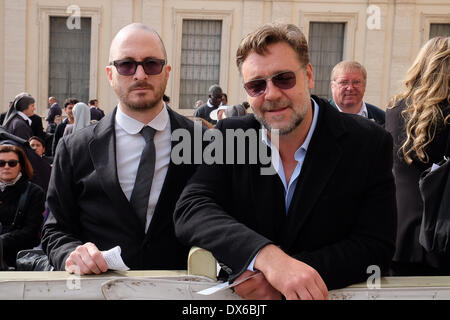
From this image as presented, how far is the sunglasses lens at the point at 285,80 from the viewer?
1.91m

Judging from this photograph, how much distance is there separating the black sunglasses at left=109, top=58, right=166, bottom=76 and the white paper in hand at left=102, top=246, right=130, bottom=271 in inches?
37.5

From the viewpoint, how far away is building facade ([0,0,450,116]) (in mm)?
17734

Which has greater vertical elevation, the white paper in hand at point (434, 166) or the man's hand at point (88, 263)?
the white paper in hand at point (434, 166)

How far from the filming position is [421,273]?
8.38 ft

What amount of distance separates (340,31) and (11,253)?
55.0 ft

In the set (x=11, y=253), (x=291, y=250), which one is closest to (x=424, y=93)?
(x=291, y=250)

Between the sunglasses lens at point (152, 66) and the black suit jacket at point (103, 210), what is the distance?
1.01ft

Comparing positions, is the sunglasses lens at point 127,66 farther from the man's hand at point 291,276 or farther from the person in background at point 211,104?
the person in background at point 211,104

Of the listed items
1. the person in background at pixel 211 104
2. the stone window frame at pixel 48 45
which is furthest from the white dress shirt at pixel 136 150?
the stone window frame at pixel 48 45

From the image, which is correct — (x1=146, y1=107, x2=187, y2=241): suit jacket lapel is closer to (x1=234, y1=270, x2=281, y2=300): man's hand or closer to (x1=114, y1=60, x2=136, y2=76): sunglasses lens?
(x1=114, y1=60, x2=136, y2=76): sunglasses lens
